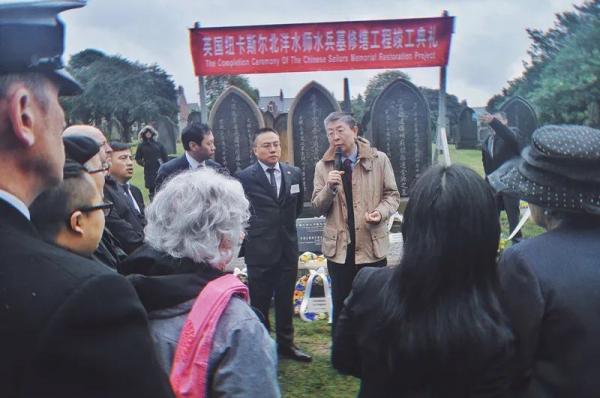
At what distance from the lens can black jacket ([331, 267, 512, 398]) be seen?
5.10ft

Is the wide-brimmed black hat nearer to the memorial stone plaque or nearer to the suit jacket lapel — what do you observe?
the suit jacket lapel

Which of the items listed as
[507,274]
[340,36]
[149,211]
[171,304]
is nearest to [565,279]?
[507,274]

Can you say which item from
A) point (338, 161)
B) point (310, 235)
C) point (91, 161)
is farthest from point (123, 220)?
point (310, 235)

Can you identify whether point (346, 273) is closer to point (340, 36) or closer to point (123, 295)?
point (123, 295)

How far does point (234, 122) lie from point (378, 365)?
291 inches

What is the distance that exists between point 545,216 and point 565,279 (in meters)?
0.28

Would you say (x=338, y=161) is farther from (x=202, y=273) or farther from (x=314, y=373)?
(x=202, y=273)

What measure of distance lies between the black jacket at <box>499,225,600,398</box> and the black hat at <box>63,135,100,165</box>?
226 cm

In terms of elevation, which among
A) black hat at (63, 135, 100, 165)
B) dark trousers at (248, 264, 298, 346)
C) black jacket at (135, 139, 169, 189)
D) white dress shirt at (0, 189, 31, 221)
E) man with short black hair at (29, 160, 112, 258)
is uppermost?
white dress shirt at (0, 189, 31, 221)

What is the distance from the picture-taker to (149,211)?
1.98 metres

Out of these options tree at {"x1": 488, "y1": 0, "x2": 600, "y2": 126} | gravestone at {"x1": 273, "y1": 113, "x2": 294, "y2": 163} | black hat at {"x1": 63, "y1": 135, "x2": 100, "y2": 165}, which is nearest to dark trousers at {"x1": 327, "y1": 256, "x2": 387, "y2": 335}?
black hat at {"x1": 63, "y1": 135, "x2": 100, "y2": 165}

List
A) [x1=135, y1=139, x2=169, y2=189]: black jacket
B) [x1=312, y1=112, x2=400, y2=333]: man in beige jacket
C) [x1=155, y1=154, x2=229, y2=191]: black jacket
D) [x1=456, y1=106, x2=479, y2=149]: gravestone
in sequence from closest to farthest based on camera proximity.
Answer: [x1=312, y1=112, x2=400, y2=333]: man in beige jacket < [x1=155, y1=154, x2=229, y2=191]: black jacket < [x1=135, y1=139, x2=169, y2=189]: black jacket < [x1=456, y1=106, x2=479, y2=149]: gravestone

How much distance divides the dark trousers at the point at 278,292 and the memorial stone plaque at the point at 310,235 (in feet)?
7.87

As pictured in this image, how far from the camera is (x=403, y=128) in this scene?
8.79 metres
